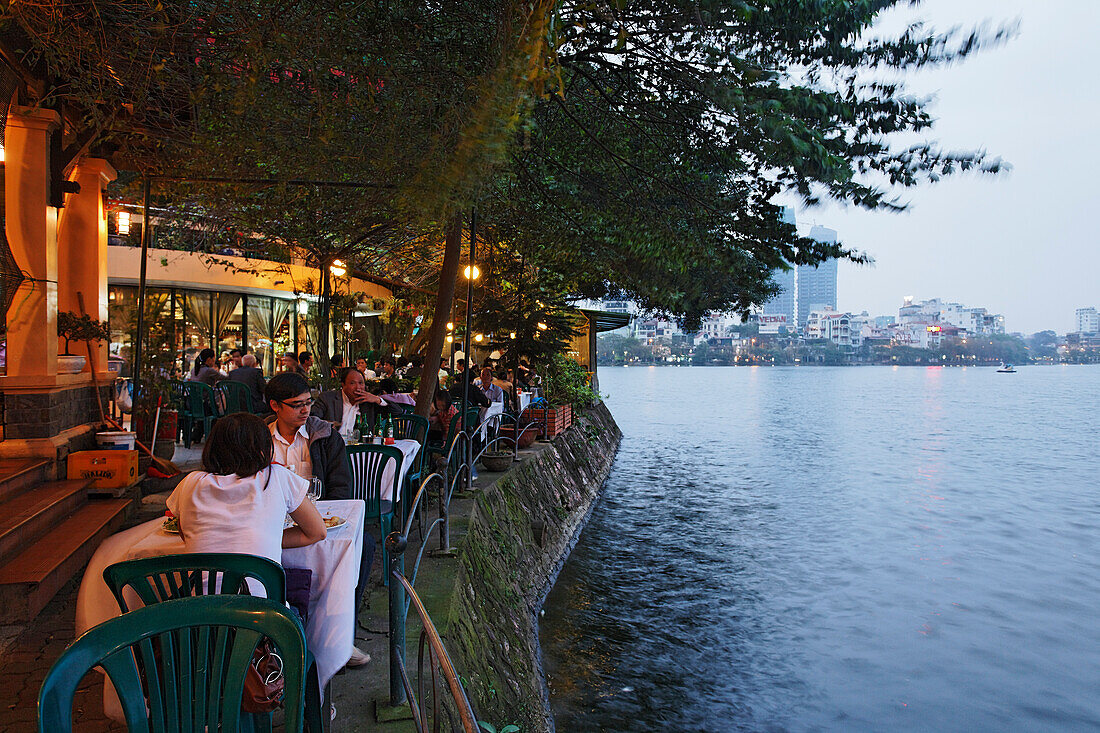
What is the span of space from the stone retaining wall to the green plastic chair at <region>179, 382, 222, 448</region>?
4.32 metres

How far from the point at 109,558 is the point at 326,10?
3150 millimetres

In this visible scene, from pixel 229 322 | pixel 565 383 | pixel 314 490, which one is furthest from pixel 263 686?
pixel 229 322

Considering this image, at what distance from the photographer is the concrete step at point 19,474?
5.48 meters

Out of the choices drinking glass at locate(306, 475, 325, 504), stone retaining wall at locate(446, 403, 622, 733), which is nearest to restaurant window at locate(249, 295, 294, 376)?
stone retaining wall at locate(446, 403, 622, 733)

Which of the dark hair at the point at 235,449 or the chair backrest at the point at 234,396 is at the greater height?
the dark hair at the point at 235,449

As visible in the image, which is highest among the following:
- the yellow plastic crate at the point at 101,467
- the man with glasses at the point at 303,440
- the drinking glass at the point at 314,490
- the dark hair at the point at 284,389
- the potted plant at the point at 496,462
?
the dark hair at the point at 284,389

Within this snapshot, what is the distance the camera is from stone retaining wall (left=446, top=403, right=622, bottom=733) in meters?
4.68

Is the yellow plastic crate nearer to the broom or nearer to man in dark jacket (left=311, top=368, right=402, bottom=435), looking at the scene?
the broom

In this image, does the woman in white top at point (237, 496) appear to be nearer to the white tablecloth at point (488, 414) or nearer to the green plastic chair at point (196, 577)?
the green plastic chair at point (196, 577)

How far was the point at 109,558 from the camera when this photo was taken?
295 cm

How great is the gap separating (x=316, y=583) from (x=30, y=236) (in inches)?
202

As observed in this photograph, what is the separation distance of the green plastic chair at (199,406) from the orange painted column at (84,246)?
2.48 metres

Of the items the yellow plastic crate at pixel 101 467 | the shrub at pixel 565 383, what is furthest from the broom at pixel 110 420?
the shrub at pixel 565 383

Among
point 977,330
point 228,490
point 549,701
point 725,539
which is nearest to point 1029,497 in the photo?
point 725,539
